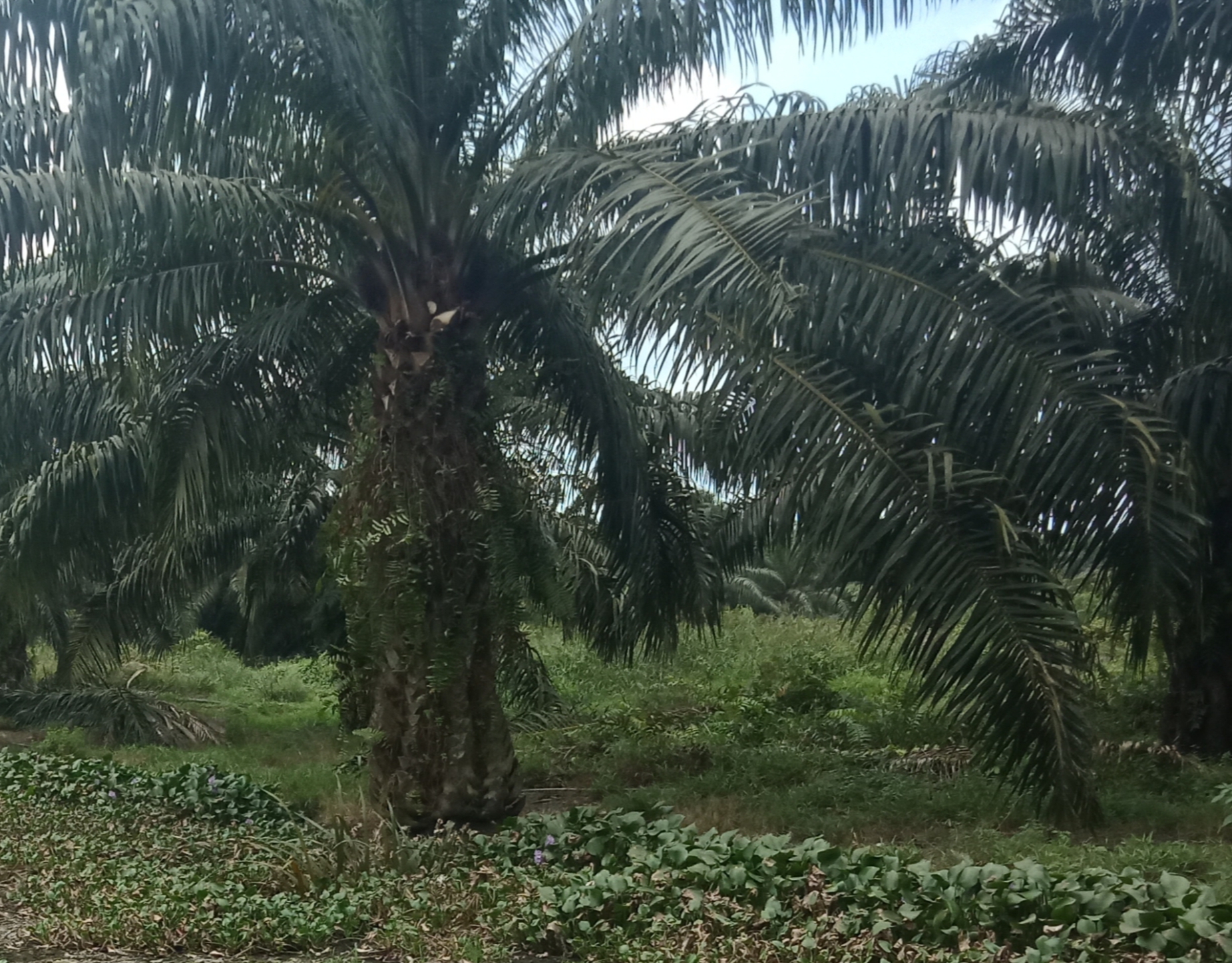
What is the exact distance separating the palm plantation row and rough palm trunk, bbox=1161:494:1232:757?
1.0 inches

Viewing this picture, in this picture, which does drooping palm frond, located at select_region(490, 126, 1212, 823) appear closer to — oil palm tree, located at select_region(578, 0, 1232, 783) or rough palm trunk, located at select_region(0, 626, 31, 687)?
oil palm tree, located at select_region(578, 0, 1232, 783)

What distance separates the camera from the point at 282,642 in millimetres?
20422

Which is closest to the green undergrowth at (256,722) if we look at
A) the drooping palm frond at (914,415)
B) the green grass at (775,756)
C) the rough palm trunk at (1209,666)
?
the green grass at (775,756)

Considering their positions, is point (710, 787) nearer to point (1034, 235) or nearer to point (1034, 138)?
point (1034, 235)

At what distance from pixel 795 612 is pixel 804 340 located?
1994 centimetres

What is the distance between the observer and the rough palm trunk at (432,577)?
6297 mm

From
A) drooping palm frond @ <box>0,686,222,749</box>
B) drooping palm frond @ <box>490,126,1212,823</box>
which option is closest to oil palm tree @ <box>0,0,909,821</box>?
drooping palm frond @ <box>490,126,1212,823</box>

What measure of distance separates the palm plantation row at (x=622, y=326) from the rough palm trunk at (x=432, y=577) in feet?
0.07

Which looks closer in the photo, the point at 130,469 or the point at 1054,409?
the point at 1054,409

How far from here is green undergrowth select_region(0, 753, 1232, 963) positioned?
13.3ft

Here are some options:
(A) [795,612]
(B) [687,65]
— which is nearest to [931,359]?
(B) [687,65]

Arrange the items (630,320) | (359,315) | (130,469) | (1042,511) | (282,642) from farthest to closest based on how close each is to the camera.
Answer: (282,642)
(130,469)
(359,315)
(1042,511)
(630,320)

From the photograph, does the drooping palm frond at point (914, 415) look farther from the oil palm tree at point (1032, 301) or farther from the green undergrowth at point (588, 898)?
the green undergrowth at point (588, 898)

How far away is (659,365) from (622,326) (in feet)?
0.94
